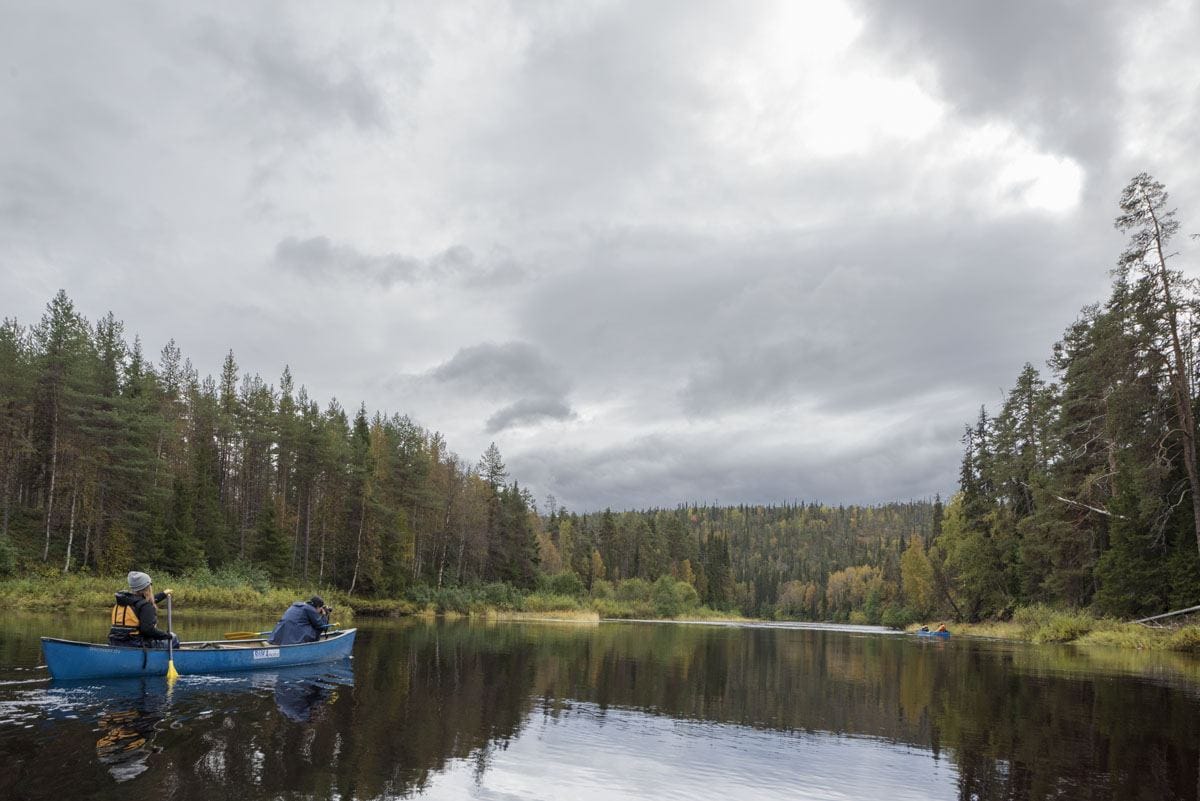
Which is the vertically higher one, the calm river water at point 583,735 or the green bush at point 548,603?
the calm river water at point 583,735

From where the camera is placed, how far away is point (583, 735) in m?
15.2

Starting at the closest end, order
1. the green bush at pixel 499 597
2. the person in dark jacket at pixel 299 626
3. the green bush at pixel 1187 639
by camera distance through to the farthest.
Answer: the person in dark jacket at pixel 299 626
the green bush at pixel 1187 639
the green bush at pixel 499 597

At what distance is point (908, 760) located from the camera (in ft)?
46.4

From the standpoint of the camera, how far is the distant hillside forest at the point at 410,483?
40156mm

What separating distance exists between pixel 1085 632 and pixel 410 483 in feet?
200

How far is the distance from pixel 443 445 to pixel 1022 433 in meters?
66.9

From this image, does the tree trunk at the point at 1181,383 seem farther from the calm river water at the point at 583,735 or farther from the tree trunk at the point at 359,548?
the tree trunk at the point at 359,548

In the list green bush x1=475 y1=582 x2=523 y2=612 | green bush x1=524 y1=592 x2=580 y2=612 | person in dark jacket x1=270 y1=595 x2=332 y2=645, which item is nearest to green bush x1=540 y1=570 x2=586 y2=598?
green bush x1=524 y1=592 x2=580 y2=612

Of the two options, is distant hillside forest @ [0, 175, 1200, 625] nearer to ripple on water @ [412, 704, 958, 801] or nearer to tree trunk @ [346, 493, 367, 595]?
tree trunk @ [346, 493, 367, 595]

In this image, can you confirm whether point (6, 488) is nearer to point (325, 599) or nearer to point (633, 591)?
point (325, 599)

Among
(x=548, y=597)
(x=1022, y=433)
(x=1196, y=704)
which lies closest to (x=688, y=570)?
(x=548, y=597)

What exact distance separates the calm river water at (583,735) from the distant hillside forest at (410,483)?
18.2 meters

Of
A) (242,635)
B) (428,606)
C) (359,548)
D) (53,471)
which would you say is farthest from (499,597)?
(242,635)

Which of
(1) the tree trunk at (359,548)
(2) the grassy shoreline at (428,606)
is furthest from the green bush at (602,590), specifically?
(1) the tree trunk at (359,548)
